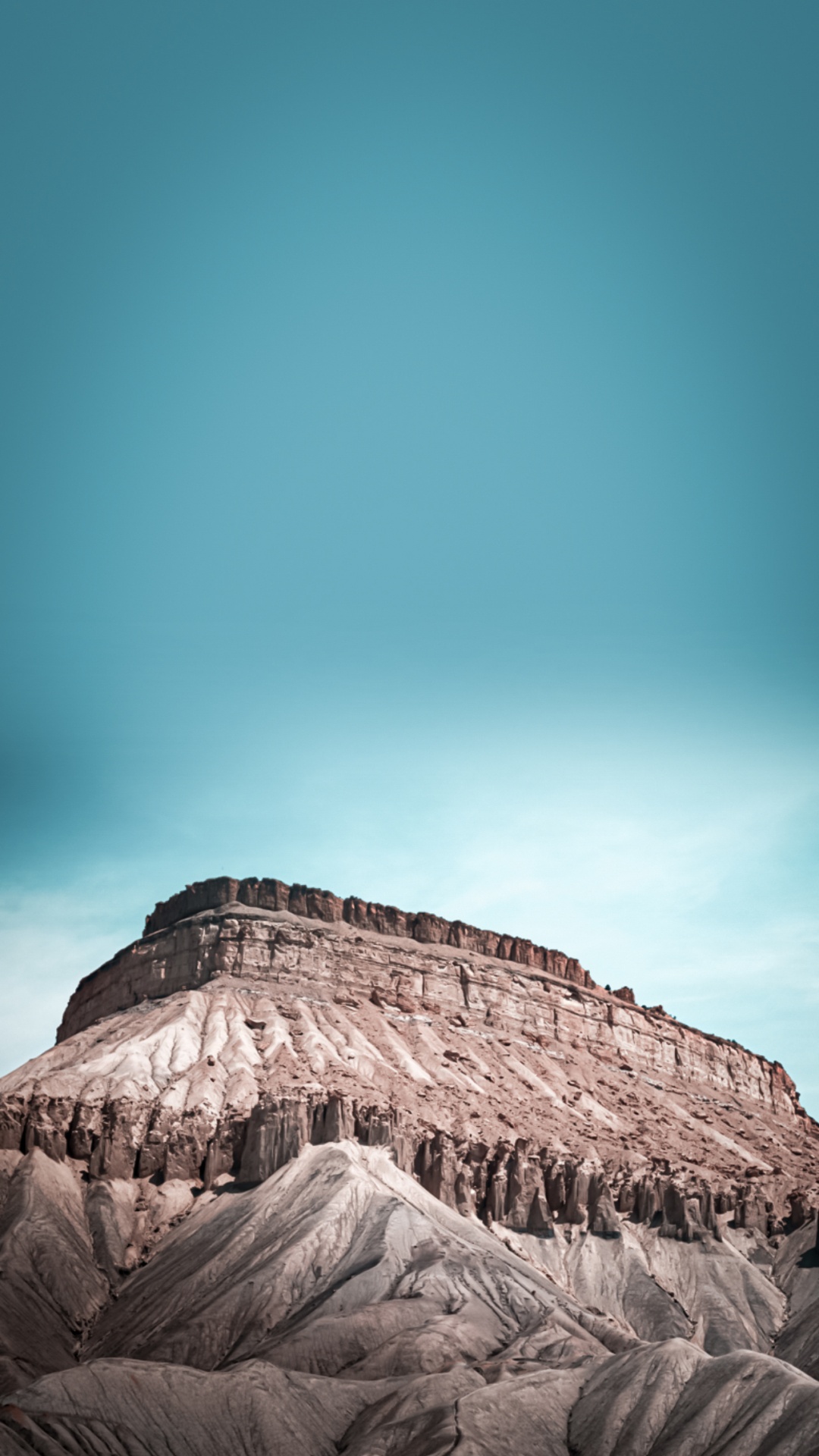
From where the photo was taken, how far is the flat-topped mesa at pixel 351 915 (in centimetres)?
14475

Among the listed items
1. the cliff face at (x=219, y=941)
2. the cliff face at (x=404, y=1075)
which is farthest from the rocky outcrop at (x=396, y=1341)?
the cliff face at (x=219, y=941)

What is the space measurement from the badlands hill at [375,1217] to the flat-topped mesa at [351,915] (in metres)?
0.38

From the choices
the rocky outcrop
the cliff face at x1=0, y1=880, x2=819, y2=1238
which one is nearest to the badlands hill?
the rocky outcrop

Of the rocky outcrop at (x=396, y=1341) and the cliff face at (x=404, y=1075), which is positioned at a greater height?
the cliff face at (x=404, y=1075)

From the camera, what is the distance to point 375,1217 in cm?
8488

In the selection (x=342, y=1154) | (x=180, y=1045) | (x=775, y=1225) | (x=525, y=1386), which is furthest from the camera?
(x=180, y=1045)

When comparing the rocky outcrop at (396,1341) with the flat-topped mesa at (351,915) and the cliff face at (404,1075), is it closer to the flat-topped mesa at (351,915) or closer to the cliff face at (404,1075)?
the cliff face at (404,1075)

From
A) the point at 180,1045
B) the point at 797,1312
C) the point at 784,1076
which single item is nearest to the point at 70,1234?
the point at 180,1045

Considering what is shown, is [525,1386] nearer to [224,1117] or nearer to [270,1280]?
[270,1280]

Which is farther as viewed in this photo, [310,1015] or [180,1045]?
[310,1015]

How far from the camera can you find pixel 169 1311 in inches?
3014

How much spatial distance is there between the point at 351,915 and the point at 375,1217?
6461cm

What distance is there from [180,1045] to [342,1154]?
23954mm

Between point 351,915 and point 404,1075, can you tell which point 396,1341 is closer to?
point 404,1075
